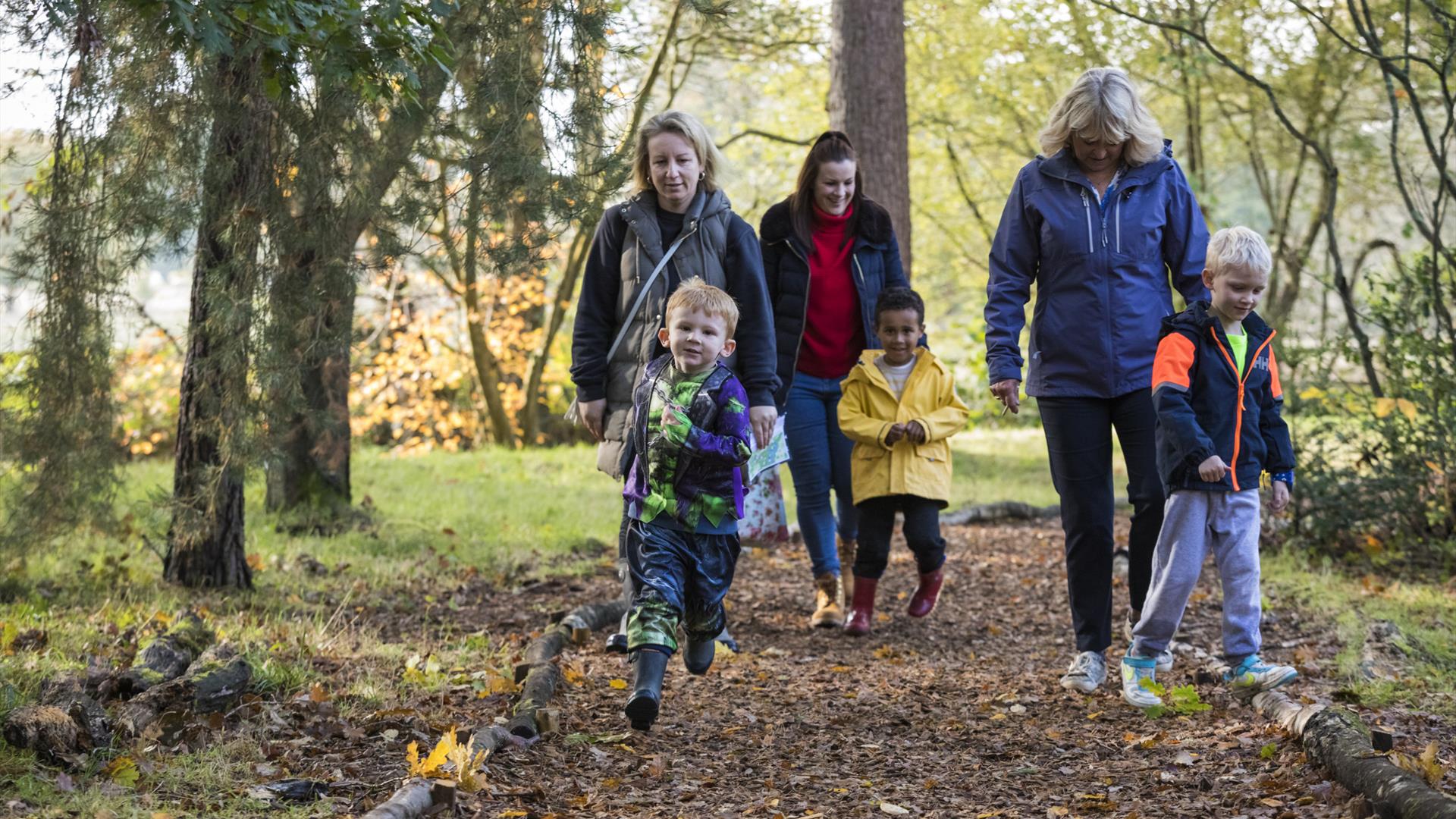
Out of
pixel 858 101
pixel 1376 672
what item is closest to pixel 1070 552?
pixel 1376 672

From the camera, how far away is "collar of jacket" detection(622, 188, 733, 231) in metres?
4.74

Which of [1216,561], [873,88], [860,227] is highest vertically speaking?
[873,88]

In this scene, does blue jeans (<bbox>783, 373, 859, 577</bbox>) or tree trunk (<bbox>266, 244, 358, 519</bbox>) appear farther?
blue jeans (<bbox>783, 373, 859, 577</bbox>)

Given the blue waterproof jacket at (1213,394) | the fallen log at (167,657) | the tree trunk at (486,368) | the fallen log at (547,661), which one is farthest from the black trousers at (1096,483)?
the tree trunk at (486,368)

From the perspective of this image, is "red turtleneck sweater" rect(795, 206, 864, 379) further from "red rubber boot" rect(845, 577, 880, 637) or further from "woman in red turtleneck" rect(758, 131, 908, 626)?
"red rubber boot" rect(845, 577, 880, 637)

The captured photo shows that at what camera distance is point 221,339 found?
556cm

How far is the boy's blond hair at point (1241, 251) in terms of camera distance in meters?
4.07

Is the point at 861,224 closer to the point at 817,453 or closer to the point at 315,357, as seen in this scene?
the point at 817,453

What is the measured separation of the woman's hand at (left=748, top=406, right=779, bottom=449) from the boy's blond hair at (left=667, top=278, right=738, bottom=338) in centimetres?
39

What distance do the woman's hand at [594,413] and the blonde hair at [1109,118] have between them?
71.5 inches

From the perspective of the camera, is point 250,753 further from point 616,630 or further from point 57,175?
point 57,175

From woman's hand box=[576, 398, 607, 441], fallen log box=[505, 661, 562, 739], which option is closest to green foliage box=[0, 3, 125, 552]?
woman's hand box=[576, 398, 607, 441]

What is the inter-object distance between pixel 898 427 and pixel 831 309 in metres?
0.66

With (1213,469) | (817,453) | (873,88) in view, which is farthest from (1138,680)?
(873,88)
